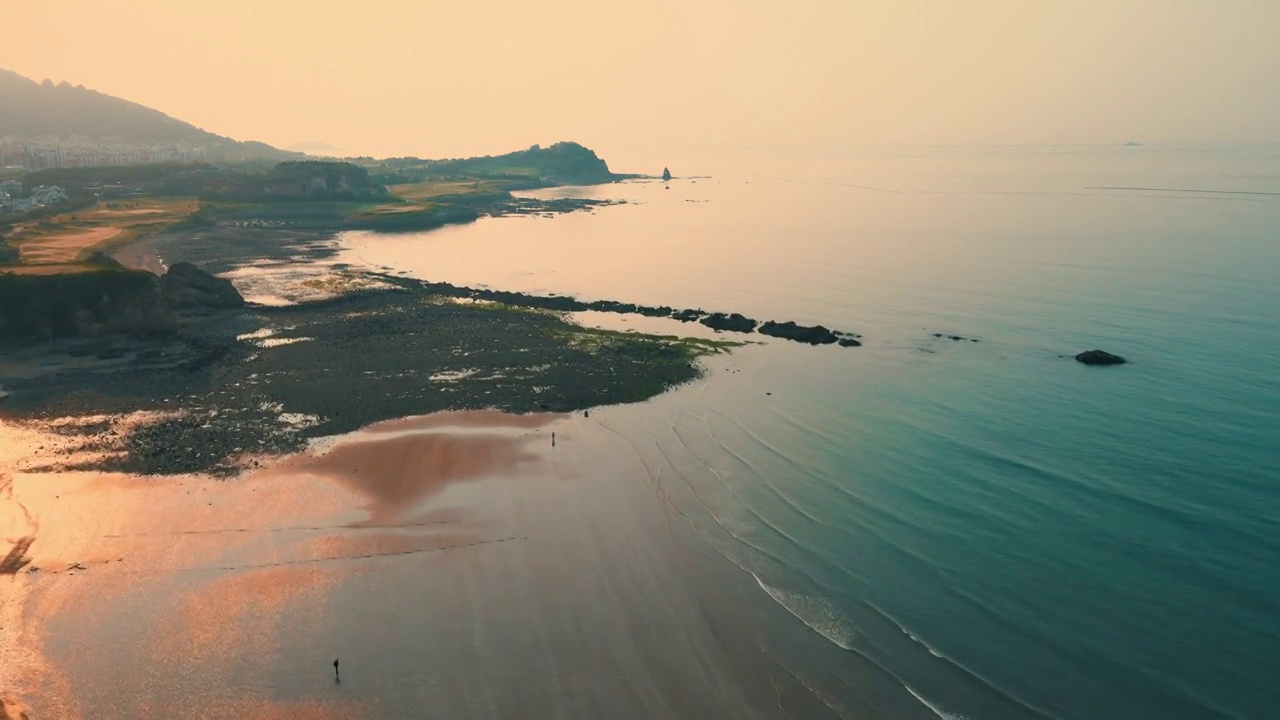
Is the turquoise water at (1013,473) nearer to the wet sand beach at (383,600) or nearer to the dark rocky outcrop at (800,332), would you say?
the dark rocky outcrop at (800,332)

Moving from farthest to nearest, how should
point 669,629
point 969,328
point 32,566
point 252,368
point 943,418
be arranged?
1. point 969,328
2. point 252,368
3. point 943,418
4. point 32,566
5. point 669,629

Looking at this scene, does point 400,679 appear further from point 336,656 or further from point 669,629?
point 669,629

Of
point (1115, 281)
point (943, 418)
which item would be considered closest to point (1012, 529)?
point (943, 418)

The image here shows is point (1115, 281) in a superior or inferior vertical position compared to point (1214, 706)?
superior

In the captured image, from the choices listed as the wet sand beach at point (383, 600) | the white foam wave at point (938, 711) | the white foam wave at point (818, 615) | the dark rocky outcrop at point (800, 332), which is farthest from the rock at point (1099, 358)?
the white foam wave at point (938, 711)

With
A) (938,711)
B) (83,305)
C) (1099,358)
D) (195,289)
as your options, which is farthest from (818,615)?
(195,289)

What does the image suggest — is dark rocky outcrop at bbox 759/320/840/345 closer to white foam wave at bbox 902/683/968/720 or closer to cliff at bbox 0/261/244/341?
white foam wave at bbox 902/683/968/720
